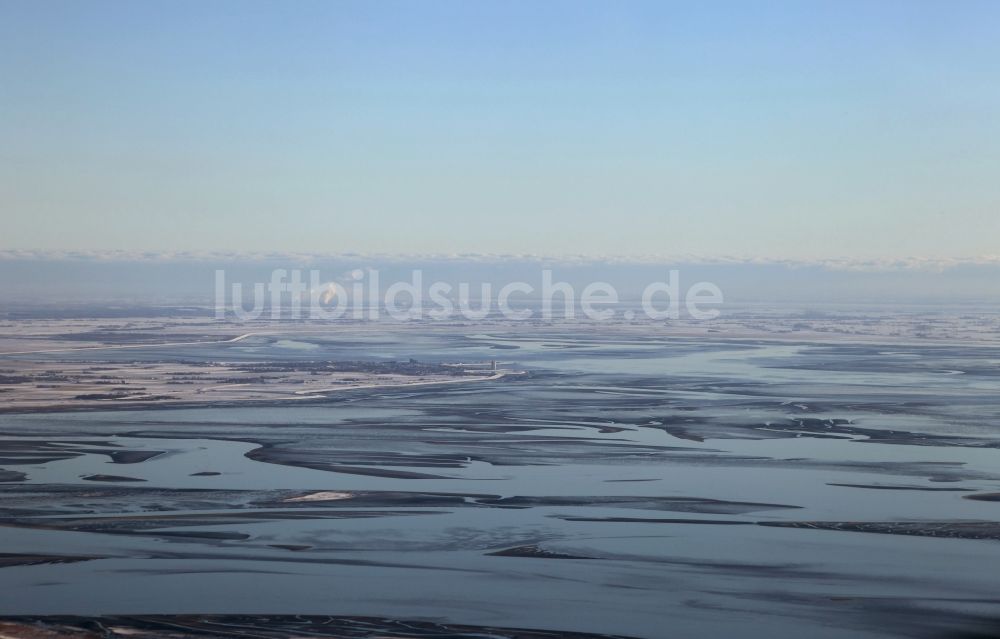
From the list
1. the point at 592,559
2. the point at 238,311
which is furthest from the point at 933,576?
the point at 238,311

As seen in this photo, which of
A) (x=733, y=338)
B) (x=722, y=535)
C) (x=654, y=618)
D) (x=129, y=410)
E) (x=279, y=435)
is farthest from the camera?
(x=733, y=338)

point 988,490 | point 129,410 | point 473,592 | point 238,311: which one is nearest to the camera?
point 473,592

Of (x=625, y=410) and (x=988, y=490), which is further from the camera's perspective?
(x=625, y=410)

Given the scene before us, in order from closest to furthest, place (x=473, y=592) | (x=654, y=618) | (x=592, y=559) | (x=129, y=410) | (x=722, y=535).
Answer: (x=654, y=618), (x=473, y=592), (x=592, y=559), (x=722, y=535), (x=129, y=410)

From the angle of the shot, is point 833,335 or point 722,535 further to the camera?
point 833,335

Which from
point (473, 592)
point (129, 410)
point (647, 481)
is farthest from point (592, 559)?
point (129, 410)

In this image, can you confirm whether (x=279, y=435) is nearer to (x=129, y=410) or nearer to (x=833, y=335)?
(x=129, y=410)

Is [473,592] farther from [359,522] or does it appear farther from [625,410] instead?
[625,410]
